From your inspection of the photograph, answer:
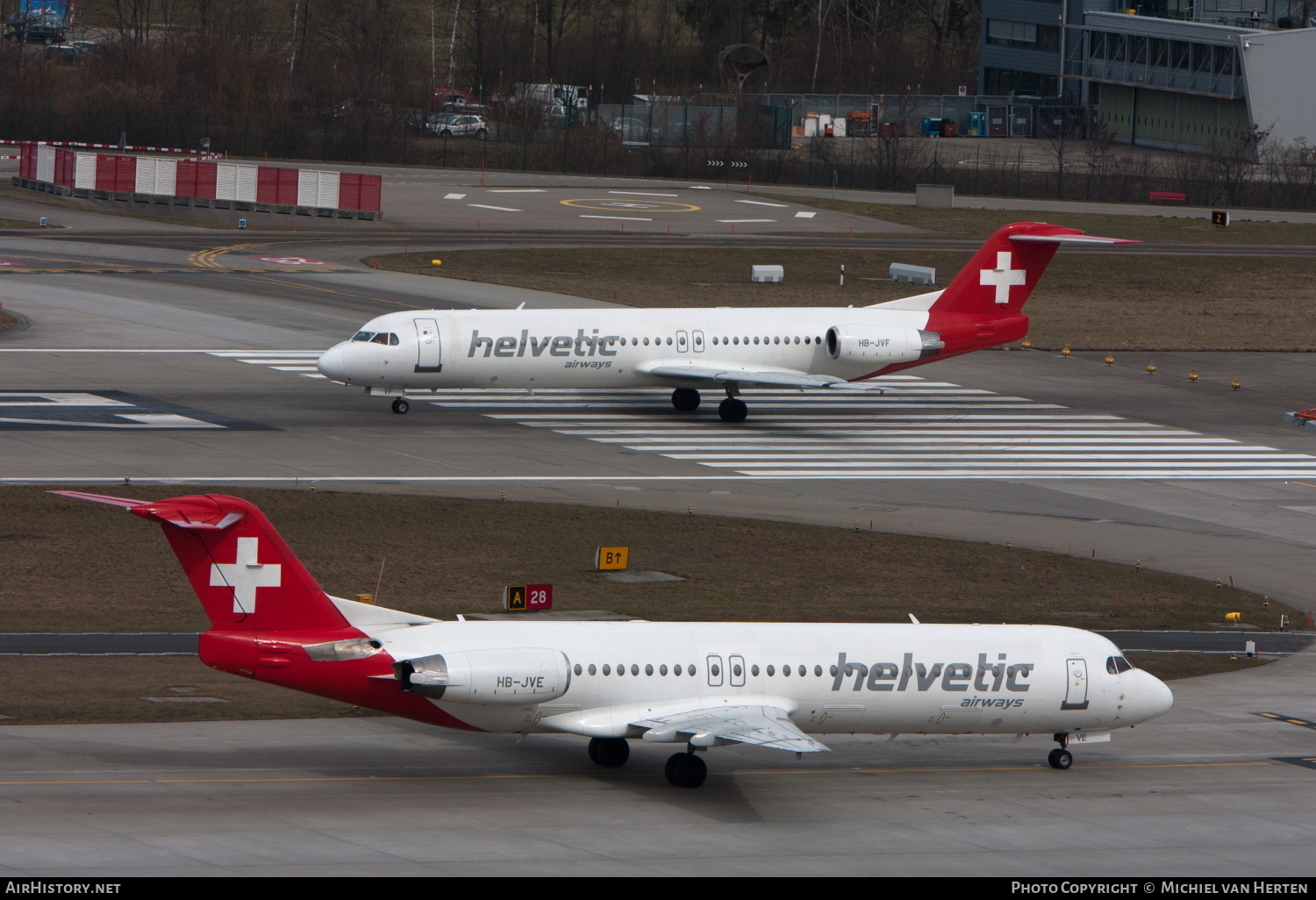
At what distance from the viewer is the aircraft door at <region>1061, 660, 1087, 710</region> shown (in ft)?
103

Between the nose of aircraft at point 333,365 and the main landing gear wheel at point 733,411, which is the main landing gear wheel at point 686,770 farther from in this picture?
the main landing gear wheel at point 733,411

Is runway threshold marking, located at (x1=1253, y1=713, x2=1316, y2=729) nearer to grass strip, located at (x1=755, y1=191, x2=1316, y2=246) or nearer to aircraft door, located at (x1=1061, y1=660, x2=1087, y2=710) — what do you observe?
aircraft door, located at (x1=1061, y1=660, x2=1087, y2=710)

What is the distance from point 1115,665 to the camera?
3192 cm

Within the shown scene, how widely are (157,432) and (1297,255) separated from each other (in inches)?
3125

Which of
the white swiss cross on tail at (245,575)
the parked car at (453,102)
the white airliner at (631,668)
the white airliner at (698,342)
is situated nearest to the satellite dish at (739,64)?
the parked car at (453,102)

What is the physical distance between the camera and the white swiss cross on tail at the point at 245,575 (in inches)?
1080

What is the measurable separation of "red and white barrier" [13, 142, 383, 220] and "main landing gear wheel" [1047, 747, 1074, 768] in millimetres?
80694

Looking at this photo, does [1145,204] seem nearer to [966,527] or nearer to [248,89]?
[248,89]

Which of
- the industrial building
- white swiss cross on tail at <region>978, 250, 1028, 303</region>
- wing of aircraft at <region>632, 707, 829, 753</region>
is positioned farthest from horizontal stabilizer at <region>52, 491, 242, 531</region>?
the industrial building

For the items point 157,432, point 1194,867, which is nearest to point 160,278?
point 157,432

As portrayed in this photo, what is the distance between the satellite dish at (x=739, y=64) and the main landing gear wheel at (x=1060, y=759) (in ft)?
446

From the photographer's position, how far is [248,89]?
135 m

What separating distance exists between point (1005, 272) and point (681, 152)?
77.2 meters

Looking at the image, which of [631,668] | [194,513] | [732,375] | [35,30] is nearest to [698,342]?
[732,375]
